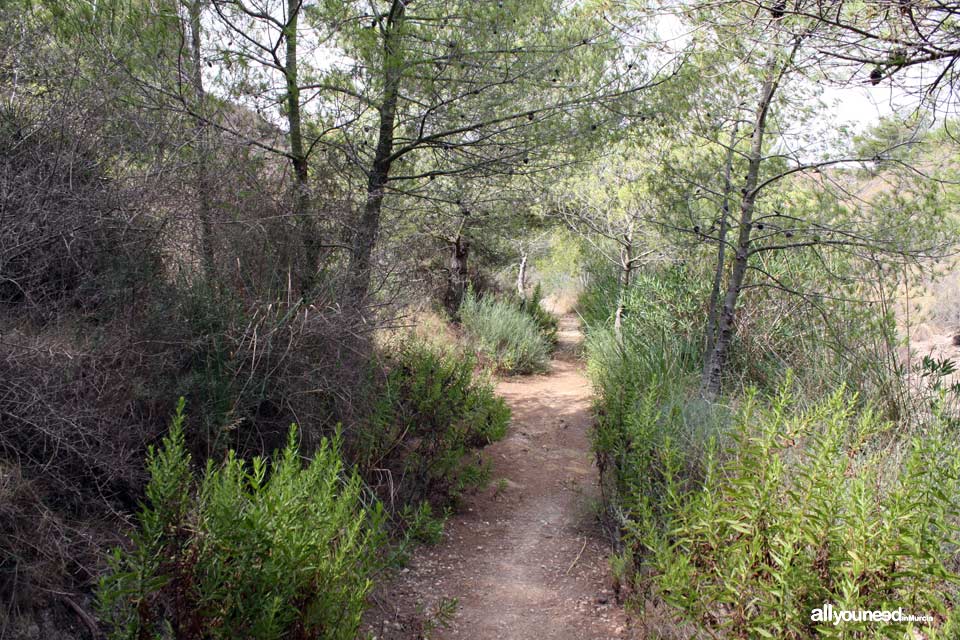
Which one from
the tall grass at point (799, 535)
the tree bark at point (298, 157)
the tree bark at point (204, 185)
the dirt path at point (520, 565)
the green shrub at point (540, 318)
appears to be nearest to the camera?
the tall grass at point (799, 535)

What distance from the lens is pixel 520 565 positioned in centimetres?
416

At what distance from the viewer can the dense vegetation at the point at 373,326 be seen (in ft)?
7.48

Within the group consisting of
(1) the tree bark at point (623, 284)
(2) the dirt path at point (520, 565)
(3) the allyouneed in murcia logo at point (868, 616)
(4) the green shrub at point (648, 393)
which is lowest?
(2) the dirt path at point (520, 565)

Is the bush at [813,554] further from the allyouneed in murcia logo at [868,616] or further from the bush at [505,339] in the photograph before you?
the bush at [505,339]

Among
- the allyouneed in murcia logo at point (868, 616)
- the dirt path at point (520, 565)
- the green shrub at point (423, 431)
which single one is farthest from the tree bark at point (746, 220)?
the allyouneed in murcia logo at point (868, 616)

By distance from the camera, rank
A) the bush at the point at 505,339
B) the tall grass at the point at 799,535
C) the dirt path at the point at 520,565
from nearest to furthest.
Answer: the tall grass at the point at 799,535, the dirt path at the point at 520,565, the bush at the point at 505,339

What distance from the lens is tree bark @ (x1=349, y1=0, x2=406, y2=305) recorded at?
14.3 ft

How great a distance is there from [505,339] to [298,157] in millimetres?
6277

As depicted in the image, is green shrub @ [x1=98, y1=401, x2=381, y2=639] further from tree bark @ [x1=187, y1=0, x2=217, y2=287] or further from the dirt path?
tree bark @ [x1=187, y1=0, x2=217, y2=287]

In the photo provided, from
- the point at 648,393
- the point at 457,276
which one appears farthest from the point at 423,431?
→ the point at 457,276

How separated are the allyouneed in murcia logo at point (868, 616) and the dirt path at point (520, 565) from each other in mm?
1370

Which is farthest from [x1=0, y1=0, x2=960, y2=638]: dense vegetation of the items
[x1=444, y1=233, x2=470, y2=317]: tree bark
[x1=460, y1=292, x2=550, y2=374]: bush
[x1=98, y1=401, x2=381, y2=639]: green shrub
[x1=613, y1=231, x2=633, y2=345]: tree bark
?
[x1=444, y1=233, x2=470, y2=317]: tree bark

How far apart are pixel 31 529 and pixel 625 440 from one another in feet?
10.7

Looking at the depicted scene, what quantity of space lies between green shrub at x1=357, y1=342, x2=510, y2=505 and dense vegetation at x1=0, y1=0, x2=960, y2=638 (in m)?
0.03
